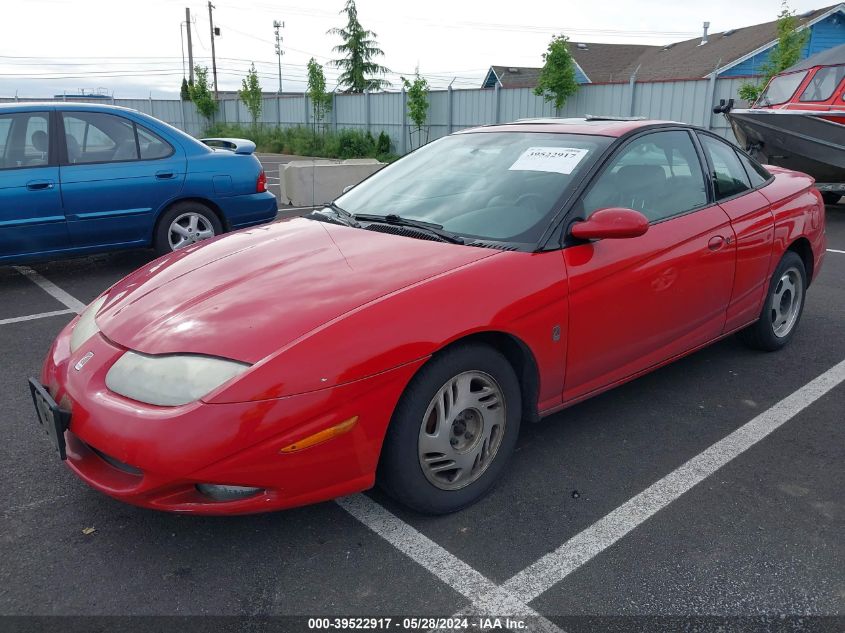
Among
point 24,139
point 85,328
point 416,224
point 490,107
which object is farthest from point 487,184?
point 490,107

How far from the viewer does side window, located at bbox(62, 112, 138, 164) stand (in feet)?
20.4

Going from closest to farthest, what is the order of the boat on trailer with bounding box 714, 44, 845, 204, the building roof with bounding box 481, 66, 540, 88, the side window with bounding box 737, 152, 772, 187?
1. the side window with bounding box 737, 152, 772, 187
2. the boat on trailer with bounding box 714, 44, 845, 204
3. the building roof with bounding box 481, 66, 540, 88

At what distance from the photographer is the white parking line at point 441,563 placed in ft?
7.35

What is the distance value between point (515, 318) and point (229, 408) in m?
1.12

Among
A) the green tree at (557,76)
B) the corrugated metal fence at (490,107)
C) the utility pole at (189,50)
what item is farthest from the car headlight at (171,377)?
the utility pole at (189,50)

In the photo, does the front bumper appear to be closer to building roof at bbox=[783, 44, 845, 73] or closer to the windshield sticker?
the windshield sticker

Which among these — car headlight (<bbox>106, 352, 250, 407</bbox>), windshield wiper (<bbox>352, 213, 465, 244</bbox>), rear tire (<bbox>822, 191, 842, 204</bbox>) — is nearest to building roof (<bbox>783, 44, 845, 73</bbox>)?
rear tire (<bbox>822, 191, 842, 204</bbox>)

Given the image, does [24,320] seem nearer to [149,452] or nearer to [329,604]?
[149,452]

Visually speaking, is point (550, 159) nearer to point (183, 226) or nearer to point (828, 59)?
point (183, 226)

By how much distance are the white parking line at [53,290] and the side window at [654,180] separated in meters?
4.09

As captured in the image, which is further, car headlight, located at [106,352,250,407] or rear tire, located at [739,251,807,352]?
rear tire, located at [739,251,807,352]

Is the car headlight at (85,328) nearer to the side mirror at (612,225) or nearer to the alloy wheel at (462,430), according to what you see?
the alloy wheel at (462,430)

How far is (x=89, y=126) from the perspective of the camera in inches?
248

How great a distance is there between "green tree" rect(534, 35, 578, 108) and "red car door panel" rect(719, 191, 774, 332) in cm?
1596
